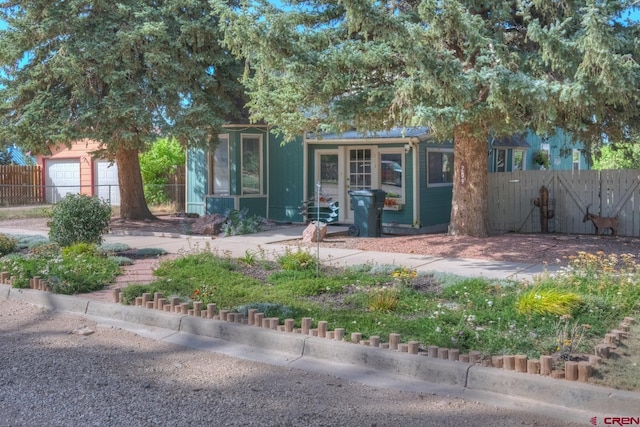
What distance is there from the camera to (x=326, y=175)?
18141mm

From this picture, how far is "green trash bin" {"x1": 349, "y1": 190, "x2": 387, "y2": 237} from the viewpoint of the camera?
1459 centimetres

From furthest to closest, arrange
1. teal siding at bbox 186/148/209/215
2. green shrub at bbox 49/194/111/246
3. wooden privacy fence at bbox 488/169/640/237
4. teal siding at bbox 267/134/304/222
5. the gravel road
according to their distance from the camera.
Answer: teal siding at bbox 186/148/209/215 < teal siding at bbox 267/134/304/222 < wooden privacy fence at bbox 488/169/640/237 < green shrub at bbox 49/194/111/246 < the gravel road

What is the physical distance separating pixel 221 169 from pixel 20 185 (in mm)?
14847

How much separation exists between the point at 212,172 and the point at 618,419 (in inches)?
623

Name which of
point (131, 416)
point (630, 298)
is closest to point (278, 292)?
point (131, 416)

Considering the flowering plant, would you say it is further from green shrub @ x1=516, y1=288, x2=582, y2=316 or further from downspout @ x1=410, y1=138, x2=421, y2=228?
green shrub @ x1=516, y1=288, x2=582, y2=316

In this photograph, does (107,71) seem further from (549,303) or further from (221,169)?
(549,303)

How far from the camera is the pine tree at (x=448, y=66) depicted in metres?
9.23

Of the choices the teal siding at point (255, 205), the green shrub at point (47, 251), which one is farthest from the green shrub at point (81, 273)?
the teal siding at point (255, 205)

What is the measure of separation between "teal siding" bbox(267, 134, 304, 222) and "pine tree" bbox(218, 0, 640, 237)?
5.36 metres

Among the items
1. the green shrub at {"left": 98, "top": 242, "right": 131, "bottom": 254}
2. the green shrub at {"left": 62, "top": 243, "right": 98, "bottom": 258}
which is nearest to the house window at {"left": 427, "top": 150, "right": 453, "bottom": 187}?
the green shrub at {"left": 98, "top": 242, "right": 131, "bottom": 254}

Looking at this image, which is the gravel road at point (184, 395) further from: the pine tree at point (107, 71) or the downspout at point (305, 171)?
the downspout at point (305, 171)

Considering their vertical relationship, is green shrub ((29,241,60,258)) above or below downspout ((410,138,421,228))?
below

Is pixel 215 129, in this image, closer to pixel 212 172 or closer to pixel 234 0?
pixel 212 172
